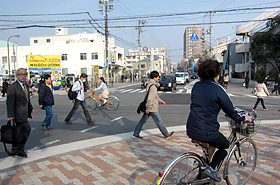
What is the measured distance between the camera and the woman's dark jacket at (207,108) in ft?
8.86

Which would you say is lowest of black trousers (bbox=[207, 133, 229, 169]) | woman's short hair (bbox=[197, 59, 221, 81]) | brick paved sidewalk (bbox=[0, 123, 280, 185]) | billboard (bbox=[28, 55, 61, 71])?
brick paved sidewalk (bbox=[0, 123, 280, 185])

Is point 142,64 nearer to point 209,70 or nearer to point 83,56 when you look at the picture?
point 83,56

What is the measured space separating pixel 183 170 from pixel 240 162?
3.77 ft

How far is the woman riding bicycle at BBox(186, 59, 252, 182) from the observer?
8.87 feet

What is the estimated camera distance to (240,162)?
340 cm

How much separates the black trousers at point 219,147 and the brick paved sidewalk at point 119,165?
1.03 m

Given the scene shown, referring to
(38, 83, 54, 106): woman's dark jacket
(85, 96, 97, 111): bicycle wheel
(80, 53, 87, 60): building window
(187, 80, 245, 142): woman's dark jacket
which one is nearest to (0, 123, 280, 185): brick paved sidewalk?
(187, 80, 245, 142): woman's dark jacket

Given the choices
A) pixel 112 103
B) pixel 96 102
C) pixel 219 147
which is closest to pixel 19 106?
pixel 219 147

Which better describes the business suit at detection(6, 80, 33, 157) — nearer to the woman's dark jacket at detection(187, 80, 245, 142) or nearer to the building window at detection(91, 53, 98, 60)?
the woman's dark jacket at detection(187, 80, 245, 142)

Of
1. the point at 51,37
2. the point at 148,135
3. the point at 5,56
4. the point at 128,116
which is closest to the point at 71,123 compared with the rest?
the point at 128,116

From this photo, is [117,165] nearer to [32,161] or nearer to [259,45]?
[32,161]

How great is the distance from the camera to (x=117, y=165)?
14.5ft

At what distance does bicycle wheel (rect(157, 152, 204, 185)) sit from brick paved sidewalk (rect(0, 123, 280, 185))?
97cm

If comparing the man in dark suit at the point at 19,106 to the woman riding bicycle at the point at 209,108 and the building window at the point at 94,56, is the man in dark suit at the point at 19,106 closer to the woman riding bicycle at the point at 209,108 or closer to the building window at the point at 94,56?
the woman riding bicycle at the point at 209,108
